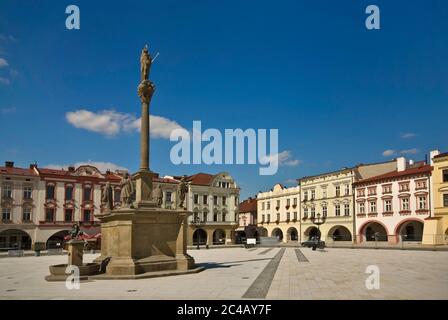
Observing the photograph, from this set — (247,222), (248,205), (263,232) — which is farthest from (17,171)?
(248,205)

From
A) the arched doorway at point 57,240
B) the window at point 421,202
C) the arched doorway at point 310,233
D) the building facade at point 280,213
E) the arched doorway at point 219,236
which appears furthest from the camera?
the building facade at point 280,213

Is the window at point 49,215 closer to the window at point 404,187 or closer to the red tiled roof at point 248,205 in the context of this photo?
the red tiled roof at point 248,205

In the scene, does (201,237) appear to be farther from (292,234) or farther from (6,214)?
(6,214)

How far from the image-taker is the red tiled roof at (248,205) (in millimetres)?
77706

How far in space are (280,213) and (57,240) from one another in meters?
33.4

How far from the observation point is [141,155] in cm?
1777

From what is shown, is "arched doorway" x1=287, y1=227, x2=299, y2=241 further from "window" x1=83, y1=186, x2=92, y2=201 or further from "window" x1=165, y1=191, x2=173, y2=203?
"window" x1=83, y1=186, x2=92, y2=201

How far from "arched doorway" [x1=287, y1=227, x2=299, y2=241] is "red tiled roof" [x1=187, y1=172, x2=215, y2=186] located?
14670 millimetres

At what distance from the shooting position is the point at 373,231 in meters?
52.4

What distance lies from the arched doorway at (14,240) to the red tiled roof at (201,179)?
23.1 metres

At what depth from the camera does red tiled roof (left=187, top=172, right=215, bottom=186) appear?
6146 cm

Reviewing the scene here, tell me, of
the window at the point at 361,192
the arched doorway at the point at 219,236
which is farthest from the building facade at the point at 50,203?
the window at the point at 361,192

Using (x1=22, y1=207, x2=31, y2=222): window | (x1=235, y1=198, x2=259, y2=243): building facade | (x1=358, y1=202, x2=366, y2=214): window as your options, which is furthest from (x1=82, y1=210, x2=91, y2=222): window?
(x1=358, y1=202, x2=366, y2=214): window
